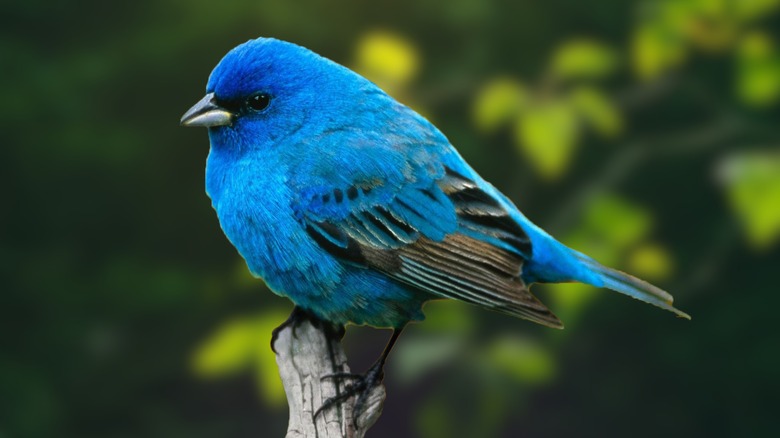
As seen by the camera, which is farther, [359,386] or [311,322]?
[311,322]

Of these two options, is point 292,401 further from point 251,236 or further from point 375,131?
point 375,131

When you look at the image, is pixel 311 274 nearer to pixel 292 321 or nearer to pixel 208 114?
pixel 292 321

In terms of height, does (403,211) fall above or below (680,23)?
below

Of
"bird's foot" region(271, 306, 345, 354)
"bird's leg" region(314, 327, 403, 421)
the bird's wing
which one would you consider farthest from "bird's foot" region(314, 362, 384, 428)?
the bird's wing

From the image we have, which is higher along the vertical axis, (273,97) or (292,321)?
(273,97)

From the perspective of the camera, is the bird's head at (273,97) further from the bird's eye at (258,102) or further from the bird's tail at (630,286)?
the bird's tail at (630,286)

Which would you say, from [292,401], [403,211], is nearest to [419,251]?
[403,211]

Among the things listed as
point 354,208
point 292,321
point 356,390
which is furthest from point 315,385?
point 354,208

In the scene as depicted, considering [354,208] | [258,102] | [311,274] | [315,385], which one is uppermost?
[258,102]

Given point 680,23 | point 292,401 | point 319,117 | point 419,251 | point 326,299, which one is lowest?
point 292,401
